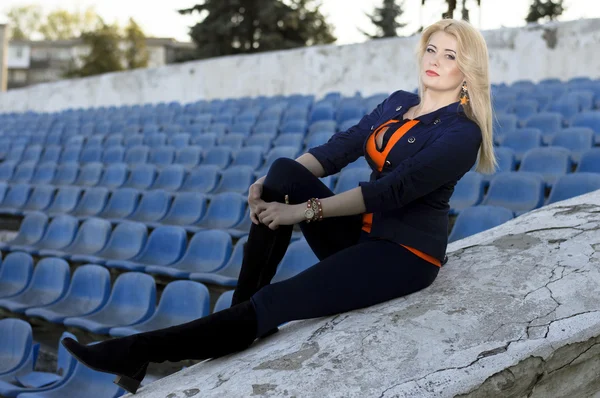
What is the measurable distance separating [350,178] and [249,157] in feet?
4.79

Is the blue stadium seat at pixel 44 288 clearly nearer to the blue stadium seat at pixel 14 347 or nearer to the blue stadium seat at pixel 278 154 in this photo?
the blue stadium seat at pixel 14 347

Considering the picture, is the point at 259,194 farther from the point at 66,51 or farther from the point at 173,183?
the point at 66,51

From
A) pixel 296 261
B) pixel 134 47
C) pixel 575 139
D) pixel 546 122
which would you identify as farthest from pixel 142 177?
pixel 134 47

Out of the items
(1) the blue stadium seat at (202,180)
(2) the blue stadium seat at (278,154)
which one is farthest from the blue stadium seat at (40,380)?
(2) the blue stadium seat at (278,154)

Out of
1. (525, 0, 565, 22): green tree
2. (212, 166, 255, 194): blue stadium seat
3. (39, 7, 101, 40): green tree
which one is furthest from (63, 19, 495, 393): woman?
(39, 7, 101, 40): green tree

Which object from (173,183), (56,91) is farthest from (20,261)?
(56,91)

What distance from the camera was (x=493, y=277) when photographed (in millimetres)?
1721

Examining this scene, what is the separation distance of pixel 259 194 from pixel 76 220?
3035 millimetres

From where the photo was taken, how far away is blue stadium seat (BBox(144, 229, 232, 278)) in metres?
3.47

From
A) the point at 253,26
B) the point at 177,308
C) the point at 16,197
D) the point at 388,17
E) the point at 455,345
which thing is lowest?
the point at 16,197

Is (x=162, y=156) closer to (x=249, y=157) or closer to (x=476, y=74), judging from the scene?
(x=249, y=157)

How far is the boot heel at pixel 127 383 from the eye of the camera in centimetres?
157

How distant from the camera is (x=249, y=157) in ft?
17.3

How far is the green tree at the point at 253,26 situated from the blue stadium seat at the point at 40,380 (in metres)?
14.4
